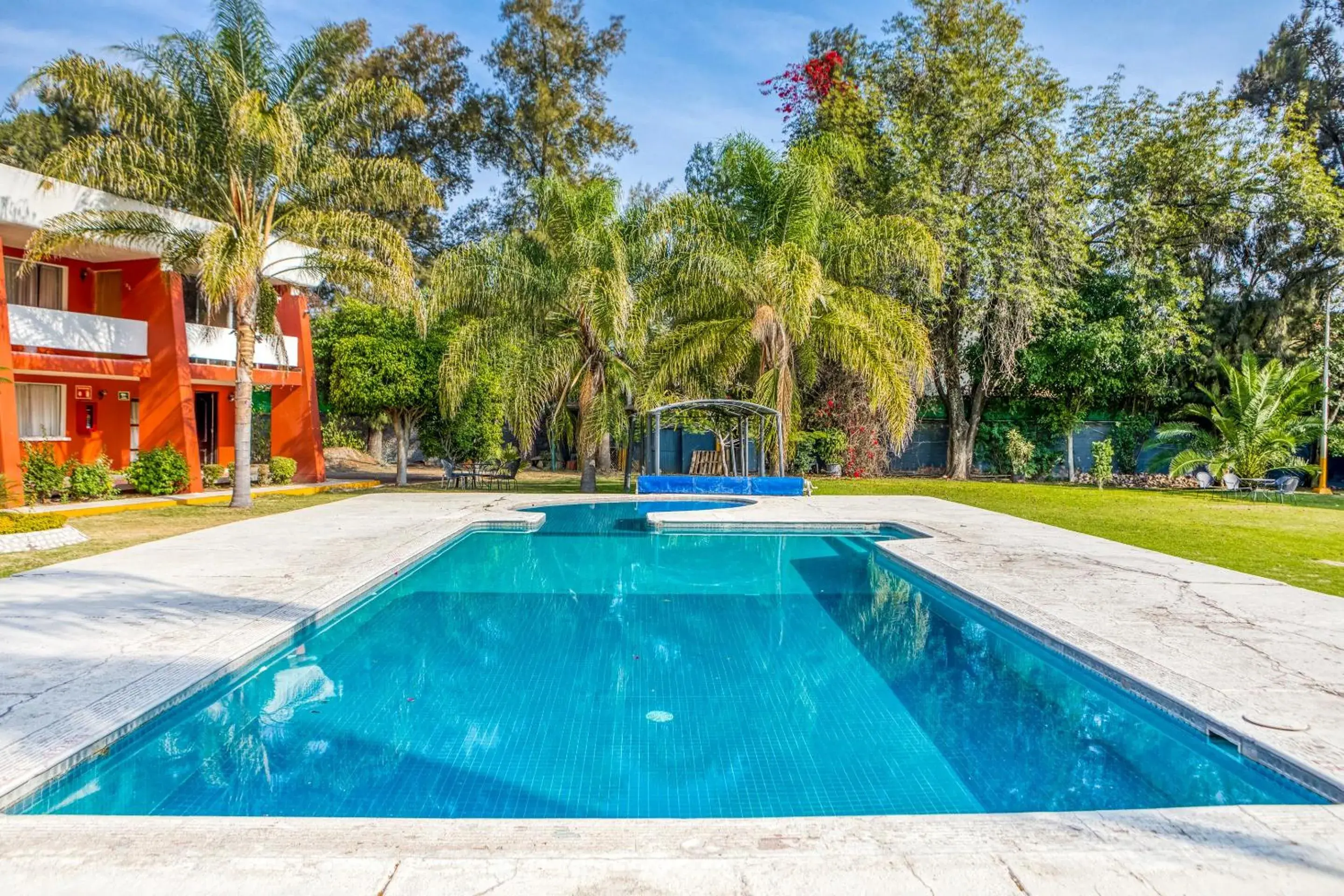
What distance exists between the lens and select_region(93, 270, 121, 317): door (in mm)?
16312

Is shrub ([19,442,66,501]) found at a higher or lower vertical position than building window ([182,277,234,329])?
lower

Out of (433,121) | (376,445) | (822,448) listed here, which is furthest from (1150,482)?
(433,121)

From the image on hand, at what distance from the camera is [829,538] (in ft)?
38.7

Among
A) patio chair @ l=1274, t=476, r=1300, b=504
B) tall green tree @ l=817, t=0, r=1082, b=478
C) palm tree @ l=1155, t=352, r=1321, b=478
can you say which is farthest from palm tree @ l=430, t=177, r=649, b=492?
palm tree @ l=1155, t=352, r=1321, b=478

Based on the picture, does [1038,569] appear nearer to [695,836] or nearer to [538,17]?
[695,836]

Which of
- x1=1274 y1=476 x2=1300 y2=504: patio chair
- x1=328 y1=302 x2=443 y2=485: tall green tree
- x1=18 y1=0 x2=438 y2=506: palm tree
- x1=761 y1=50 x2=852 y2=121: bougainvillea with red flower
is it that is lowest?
x1=1274 y1=476 x2=1300 y2=504: patio chair

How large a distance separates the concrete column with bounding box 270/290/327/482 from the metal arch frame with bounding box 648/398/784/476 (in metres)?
8.88

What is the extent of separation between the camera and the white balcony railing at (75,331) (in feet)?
45.5

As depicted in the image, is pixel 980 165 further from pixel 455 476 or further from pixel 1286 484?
pixel 455 476

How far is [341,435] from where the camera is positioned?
26.6 meters

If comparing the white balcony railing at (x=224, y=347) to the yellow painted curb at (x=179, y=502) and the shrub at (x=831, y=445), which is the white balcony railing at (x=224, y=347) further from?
the shrub at (x=831, y=445)

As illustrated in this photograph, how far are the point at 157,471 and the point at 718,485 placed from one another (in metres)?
10.7

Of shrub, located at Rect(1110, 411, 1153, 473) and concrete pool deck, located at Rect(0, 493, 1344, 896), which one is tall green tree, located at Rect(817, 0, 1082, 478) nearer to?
shrub, located at Rect(1110, 411, 1153, 473)

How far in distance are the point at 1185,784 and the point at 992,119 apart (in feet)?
64.9
